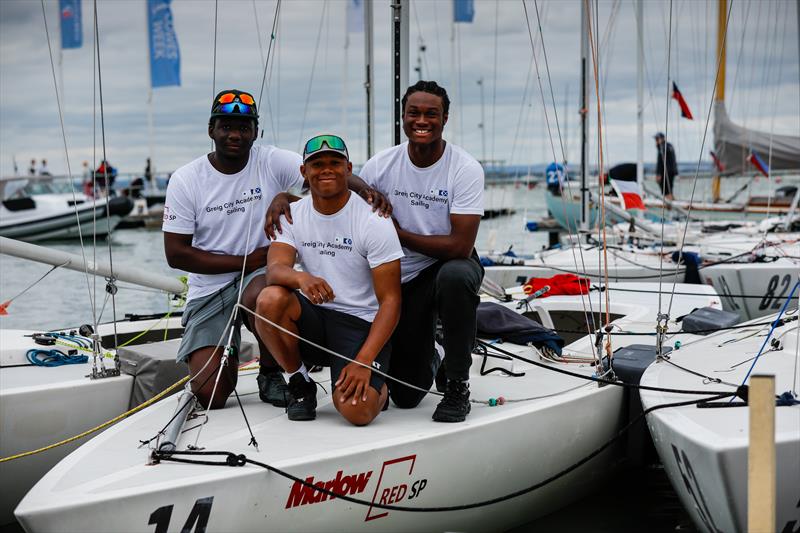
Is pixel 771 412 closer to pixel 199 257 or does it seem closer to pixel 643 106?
pixel 199 257

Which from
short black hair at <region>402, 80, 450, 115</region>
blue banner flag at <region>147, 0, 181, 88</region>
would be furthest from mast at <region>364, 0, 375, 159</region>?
blue banner flag at <region>147, 0, 181, 88</region>

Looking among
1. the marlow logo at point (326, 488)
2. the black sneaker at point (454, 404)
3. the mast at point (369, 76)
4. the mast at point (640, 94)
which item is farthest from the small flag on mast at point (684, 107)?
the marlow logo at point (326, 488)

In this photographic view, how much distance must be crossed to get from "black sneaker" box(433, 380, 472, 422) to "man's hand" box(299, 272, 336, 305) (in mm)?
724

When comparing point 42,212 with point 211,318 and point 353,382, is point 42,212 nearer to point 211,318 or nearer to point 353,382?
point 211,318

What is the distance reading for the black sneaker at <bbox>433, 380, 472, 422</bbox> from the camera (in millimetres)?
4020

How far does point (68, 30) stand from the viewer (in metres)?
27.8

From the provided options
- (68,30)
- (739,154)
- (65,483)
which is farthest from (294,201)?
(68,30)

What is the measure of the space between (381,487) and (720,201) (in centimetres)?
2103

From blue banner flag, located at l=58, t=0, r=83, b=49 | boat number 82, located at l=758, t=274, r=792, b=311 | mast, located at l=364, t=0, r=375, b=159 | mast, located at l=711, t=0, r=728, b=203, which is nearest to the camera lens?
mast, located at l=364, t=0, r=375, b=159

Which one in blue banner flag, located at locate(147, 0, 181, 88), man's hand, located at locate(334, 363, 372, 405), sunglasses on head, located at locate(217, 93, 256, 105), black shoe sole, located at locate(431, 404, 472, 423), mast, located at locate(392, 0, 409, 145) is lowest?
black shoe sole, located at locate(431, 404, 472, 423)

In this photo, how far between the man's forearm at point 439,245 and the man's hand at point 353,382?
0.60 metres

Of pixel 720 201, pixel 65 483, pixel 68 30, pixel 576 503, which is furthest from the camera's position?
pixel 68 30

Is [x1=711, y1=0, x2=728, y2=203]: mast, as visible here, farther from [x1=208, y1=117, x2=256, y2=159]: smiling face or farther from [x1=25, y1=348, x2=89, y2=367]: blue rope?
[x1=208, y1=117, x2=256, y2=159]: smiling face

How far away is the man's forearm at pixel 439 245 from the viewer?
405 centimetres
